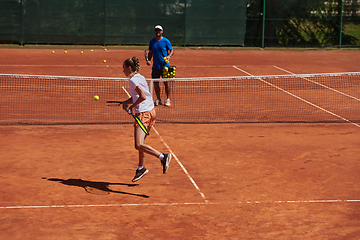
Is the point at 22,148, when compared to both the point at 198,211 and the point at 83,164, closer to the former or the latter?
the point at 83,164

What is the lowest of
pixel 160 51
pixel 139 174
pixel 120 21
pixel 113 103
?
Answer: pixel 139 174

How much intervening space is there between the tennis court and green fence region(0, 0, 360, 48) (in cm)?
1128

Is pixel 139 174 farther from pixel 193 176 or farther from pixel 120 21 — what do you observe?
pixel 120 21

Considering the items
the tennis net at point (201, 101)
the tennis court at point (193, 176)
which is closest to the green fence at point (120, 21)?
the tennis net at point (201, 101)

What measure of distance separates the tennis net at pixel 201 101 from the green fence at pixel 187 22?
8637mm

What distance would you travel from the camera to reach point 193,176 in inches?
288

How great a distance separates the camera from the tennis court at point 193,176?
5.55 meters

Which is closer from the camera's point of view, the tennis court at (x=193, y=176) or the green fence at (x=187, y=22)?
the tennis court at (x=193, y=176)

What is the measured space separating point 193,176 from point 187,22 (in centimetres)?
1882

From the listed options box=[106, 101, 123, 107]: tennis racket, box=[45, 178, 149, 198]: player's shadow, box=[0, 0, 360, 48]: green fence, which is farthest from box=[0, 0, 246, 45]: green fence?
box=[45, 178, 149, 198]: player's shadow

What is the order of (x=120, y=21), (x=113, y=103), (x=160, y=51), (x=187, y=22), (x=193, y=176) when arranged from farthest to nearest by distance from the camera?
(x=187, y=22)
(x=120, y=21)
(x=113, y=103)
(x=160, y=51)
(x=193, y=176)

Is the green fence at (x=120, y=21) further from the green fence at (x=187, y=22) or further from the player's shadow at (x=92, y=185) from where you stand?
the player's shadow at (x=92, y=185)

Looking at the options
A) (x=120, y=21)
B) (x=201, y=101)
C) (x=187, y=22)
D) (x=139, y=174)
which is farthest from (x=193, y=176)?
(x=187, y=22)

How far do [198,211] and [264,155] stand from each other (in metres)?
2.81
